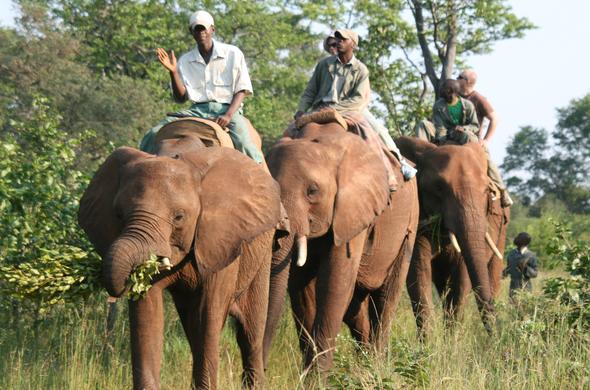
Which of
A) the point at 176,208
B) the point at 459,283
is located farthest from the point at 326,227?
the point at 459,283

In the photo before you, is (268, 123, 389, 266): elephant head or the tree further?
the tree

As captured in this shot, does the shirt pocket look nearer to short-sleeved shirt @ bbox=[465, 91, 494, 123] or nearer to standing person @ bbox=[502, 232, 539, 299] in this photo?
short-sleeved shirt @ bbox=[465, 91, 494, 123]

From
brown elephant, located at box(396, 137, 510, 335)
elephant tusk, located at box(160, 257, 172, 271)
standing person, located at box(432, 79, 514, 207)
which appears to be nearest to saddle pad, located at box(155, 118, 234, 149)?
elephant tusk, located at box(160, 257, 172, 271)

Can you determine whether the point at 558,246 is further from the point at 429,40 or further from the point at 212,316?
the point at 429,40

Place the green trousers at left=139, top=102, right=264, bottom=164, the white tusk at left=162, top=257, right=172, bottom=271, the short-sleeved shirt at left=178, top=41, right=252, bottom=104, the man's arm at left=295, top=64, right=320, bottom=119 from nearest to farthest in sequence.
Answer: the white tusk at left=162, top=257, right=172, bottom=271, the green trousers at left=139, top=102, right=264, bottom=164, the short-sleeved shirt at left=178, top=41, right=252, bottom=104, the man's arm at left=295, top=64, right=320, bottom=119

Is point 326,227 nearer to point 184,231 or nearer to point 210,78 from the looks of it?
point 210,78

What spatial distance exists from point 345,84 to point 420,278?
7.86 ft

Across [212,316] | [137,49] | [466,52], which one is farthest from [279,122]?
[212,316]

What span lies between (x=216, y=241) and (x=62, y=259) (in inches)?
34.8

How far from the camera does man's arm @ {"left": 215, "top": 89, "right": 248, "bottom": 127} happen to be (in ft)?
24.6

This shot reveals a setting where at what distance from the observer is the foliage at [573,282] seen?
8367 mm

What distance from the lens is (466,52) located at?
22328 mm

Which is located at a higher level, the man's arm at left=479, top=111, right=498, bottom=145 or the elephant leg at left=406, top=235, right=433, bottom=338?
the man's arm at left=479, top=111, right=498, bottom=145

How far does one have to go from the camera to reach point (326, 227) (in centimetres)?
814
